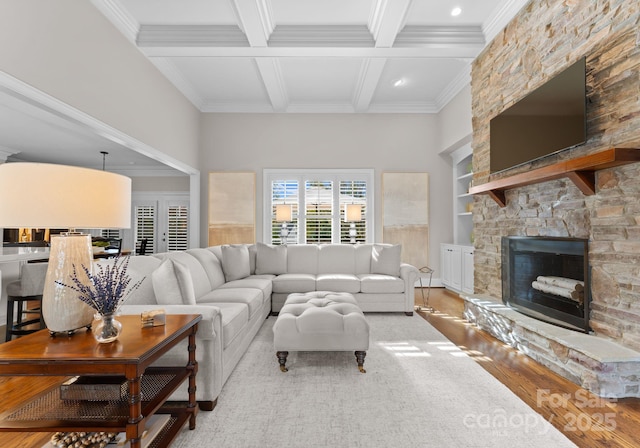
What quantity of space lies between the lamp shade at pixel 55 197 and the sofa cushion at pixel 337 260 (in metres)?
3.57

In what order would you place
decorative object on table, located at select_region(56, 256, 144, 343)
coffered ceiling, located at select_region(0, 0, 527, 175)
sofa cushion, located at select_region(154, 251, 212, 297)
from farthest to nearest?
1. coffered ceiling, located at select_region(0, 0, 527, 175)
2. sofa cushion, located at select_region(154, 251, 212, 297)
3. decorative object on table, located at select_region(56, 256, 144, 343)

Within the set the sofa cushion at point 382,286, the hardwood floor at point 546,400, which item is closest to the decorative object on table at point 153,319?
the hardwood floor at point 546,400

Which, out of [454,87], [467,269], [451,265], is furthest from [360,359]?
[454,87]

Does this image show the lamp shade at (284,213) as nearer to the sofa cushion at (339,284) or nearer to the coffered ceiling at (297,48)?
the sofa cushion at (339,284)

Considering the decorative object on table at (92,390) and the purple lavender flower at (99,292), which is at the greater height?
the purple lavender flower at (99,292)

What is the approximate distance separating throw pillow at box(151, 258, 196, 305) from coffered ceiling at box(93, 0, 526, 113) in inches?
108

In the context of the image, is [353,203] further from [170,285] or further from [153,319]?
[153,319]

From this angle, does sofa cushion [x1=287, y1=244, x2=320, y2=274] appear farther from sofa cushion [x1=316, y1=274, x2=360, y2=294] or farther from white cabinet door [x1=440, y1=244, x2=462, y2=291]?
white cabinet door [x1=440, y1=244, x2=462, y2=291]

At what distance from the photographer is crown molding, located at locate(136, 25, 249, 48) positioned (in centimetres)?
385

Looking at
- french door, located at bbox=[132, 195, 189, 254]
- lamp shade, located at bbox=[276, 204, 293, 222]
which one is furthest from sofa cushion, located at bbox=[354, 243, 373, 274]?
french door, located at bbox=[132, 195, 189, 254]

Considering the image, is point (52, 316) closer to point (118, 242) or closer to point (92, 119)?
point (92, 119)

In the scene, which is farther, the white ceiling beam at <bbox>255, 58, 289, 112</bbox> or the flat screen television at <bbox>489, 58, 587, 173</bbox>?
the white ceiling beam at <bbox>255, 58, 289, 112</bbox>

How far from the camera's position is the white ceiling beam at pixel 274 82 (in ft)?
14.6

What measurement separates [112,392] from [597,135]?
3563 millimetres
